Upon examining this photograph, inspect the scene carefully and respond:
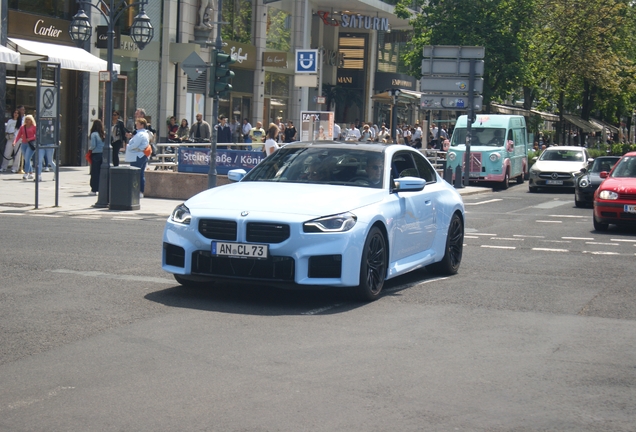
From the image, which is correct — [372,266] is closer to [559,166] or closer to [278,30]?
[559,166]

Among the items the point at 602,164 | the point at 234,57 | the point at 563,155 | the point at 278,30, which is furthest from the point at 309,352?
the point at 278,30

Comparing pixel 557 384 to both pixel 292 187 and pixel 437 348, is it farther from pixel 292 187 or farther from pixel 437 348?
pixel 292 187

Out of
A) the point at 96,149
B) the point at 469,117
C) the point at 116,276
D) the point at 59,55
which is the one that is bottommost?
the point at 116,276

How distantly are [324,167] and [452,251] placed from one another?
2300 mm

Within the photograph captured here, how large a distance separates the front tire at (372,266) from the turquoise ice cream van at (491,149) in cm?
2335

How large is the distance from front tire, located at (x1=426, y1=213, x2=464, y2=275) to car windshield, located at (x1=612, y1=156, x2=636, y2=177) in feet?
27.3

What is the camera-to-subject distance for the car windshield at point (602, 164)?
84.4 ft

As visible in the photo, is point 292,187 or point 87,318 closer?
point 87,318

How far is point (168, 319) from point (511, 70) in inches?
1561

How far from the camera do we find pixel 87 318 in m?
7.73

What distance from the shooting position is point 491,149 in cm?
3319

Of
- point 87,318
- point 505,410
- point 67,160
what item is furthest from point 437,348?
point 67,160

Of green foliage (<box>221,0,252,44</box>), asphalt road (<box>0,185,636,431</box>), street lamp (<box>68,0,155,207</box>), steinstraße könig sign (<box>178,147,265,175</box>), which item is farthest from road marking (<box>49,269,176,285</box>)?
green foliage (<box>221,0,252,44</box>)

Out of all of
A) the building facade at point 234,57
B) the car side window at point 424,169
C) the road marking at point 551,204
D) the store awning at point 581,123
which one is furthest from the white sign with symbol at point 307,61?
the store awning at point 581,123
